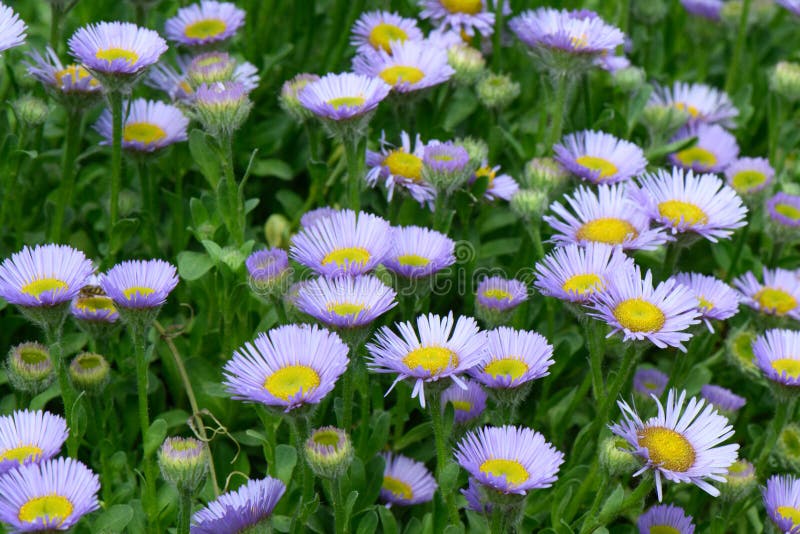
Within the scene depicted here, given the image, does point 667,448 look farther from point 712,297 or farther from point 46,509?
point 46,509

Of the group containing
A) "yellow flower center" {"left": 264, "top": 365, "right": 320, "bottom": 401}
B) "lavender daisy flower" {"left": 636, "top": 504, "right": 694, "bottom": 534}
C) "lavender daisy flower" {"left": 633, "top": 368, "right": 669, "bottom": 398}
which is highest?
"yellow flower center" {"left": 264, "top": 365, "right": 320, "bottom": 401}

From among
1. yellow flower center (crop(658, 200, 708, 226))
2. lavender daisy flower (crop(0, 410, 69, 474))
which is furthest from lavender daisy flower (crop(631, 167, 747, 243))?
lavender daisy flower (crop(0, 410, 69, 474))

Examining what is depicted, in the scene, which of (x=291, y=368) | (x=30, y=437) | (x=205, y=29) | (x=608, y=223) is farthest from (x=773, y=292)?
(x=30, y=437)

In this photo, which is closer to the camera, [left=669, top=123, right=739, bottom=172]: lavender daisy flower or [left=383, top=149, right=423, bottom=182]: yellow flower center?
[left=383, top=149, right=423, bottom=182]: yellow flower center

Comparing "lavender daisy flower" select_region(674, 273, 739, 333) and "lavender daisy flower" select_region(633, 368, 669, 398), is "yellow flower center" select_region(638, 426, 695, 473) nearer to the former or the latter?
"lavender daisy flower" select_region(674, 273, 739, 333)

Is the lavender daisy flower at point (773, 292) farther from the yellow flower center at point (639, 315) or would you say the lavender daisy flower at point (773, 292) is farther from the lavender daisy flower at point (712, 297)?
the yellow flower center at point (639, 315)
